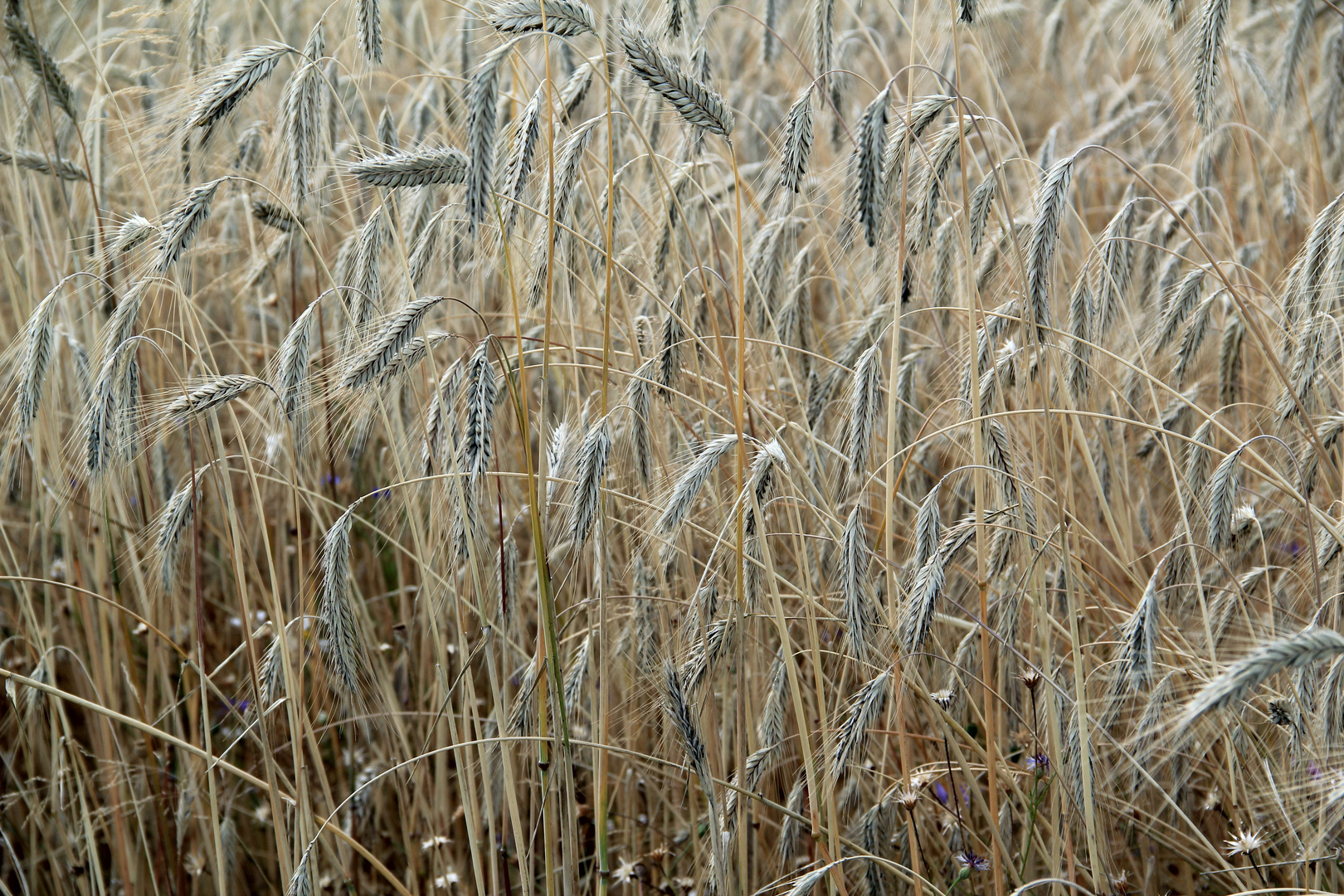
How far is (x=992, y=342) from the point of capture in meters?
1.90

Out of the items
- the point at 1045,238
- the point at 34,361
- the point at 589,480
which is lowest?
the point at 589,480

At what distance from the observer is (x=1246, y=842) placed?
5.34 feet

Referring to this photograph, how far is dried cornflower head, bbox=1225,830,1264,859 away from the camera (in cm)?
159

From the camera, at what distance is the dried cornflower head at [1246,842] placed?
1.59m

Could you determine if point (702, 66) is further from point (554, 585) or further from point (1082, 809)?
point (1082, 809)

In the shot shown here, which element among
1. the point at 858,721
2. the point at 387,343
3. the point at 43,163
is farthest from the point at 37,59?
the point at 858,721

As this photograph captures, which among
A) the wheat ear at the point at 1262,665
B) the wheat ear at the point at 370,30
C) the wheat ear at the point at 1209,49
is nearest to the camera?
the wheat ear at the point at 1262,665

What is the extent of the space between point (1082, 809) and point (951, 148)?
1.25 metres

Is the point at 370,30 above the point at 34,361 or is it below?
above

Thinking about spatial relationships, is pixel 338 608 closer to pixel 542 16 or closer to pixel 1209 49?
pixel 542 16

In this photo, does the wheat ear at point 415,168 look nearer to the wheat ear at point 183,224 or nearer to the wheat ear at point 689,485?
the wheat ear at point 183,224

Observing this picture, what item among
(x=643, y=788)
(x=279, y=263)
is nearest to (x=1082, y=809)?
(x=643, y=788)

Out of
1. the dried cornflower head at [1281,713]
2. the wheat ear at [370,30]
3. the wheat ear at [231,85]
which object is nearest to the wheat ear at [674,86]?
the wheat ear at [370,30]

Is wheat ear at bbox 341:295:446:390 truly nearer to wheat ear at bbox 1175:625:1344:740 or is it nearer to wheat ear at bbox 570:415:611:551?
wheat ear at bbox 570:415:611:551
